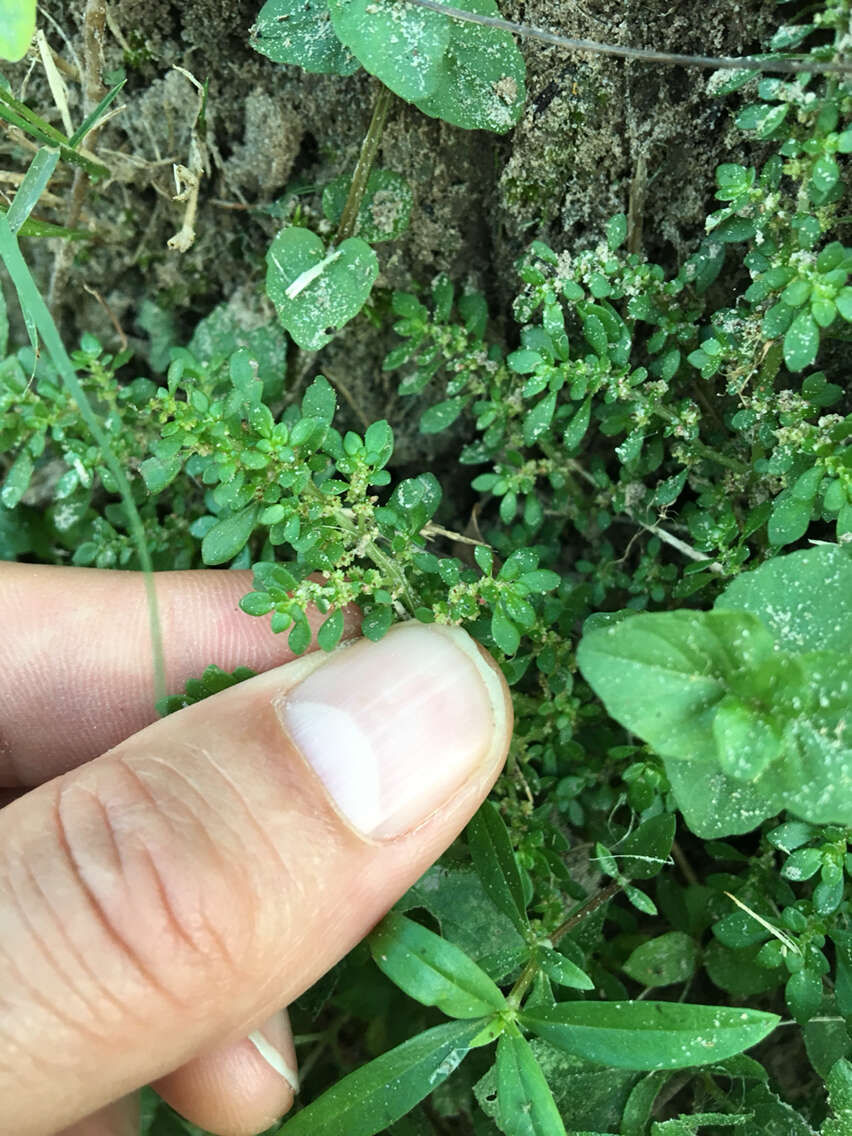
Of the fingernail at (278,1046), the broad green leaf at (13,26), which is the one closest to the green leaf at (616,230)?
the broad green leaf at (13,26)

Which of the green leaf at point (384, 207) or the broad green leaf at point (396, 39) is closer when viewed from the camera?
the broad green leaf at point (396, 39)

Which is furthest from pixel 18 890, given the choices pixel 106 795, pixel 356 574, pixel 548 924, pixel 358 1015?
pixel 358 1015

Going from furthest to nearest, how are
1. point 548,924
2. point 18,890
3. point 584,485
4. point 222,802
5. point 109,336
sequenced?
point 109,336
point 584,485
point 548,924
point 222,802
point 18,890

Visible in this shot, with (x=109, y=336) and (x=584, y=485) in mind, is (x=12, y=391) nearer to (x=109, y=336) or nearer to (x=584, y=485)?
(x=109, y=336)

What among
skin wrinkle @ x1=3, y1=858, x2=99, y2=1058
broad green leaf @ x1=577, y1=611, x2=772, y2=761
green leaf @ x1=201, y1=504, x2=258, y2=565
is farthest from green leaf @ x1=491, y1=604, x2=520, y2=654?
skin wrinkle @ x1=3, y1=858, x2=99, y2=1058

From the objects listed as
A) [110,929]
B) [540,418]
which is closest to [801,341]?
[540,418]

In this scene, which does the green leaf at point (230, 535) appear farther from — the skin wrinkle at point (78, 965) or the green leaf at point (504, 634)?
the skin wrinkle at point (78, 965)

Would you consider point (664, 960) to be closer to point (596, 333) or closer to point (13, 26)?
point (596, 333)
